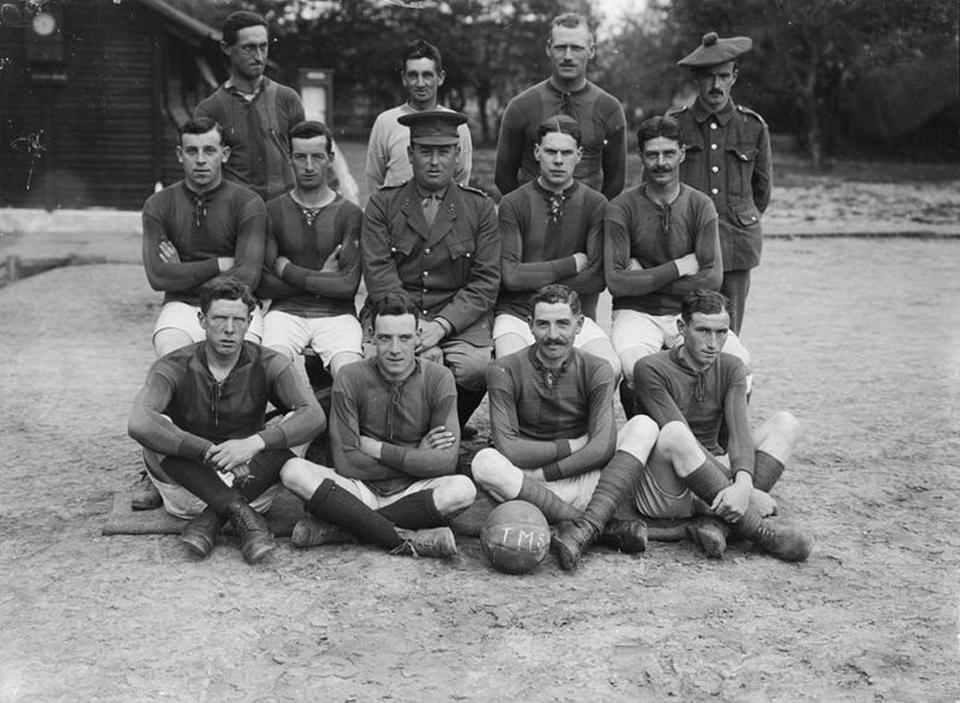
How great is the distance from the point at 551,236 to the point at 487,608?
2.27 m

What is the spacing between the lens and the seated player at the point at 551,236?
228 inches

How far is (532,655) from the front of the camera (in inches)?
152

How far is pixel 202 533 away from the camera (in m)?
4.79

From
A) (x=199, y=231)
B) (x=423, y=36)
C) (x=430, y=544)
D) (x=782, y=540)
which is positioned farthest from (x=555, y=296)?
(x=423, y=36)

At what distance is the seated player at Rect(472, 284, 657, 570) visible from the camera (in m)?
4.87

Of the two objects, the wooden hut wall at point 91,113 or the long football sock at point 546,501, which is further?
the wooden hut wall at point 91,113

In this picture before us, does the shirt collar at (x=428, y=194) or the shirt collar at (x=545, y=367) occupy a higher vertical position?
the shirt collar at (x=428, y=194)

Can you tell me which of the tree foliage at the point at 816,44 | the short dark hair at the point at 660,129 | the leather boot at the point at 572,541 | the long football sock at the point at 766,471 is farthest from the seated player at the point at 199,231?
the tree foliage at the point at 816,44

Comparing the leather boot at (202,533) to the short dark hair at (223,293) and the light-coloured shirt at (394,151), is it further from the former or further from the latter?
the light-coloured shirt at (394,151)

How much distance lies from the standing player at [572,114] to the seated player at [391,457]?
185 cm

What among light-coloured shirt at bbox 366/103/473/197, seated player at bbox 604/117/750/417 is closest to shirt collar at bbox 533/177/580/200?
seated player at bbox 604/117/750/417

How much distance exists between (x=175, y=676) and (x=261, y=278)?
2.59m

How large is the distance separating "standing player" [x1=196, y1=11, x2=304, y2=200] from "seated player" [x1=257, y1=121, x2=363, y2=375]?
49 centimetres

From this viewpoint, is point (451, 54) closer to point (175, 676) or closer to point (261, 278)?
point (261, 278)
